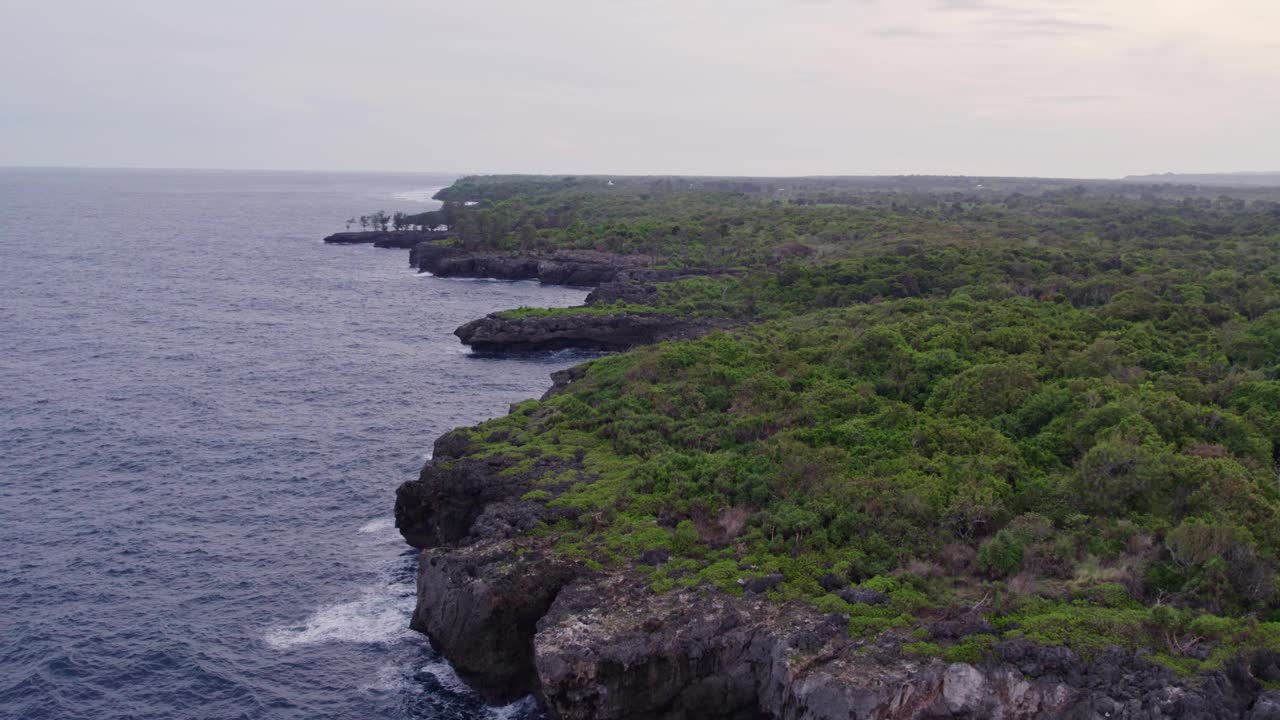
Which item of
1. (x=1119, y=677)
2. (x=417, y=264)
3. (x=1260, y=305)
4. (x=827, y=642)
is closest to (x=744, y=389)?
(x=827, y=642)

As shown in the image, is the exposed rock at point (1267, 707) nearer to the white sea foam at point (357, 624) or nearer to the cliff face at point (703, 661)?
the cliff face at point (703, 661)

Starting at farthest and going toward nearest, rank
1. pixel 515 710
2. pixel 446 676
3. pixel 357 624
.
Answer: pixel 357 624, pixel 446 676, pixel 515 710

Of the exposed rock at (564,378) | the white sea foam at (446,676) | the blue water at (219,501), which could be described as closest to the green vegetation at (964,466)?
the exposed rock at (564,378)

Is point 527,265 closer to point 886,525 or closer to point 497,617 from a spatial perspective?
point 497,617

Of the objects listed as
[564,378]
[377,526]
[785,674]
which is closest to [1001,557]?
[785,674]

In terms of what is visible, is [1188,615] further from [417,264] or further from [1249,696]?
[417,264]

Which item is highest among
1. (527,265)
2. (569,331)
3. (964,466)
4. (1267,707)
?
(527,265)
